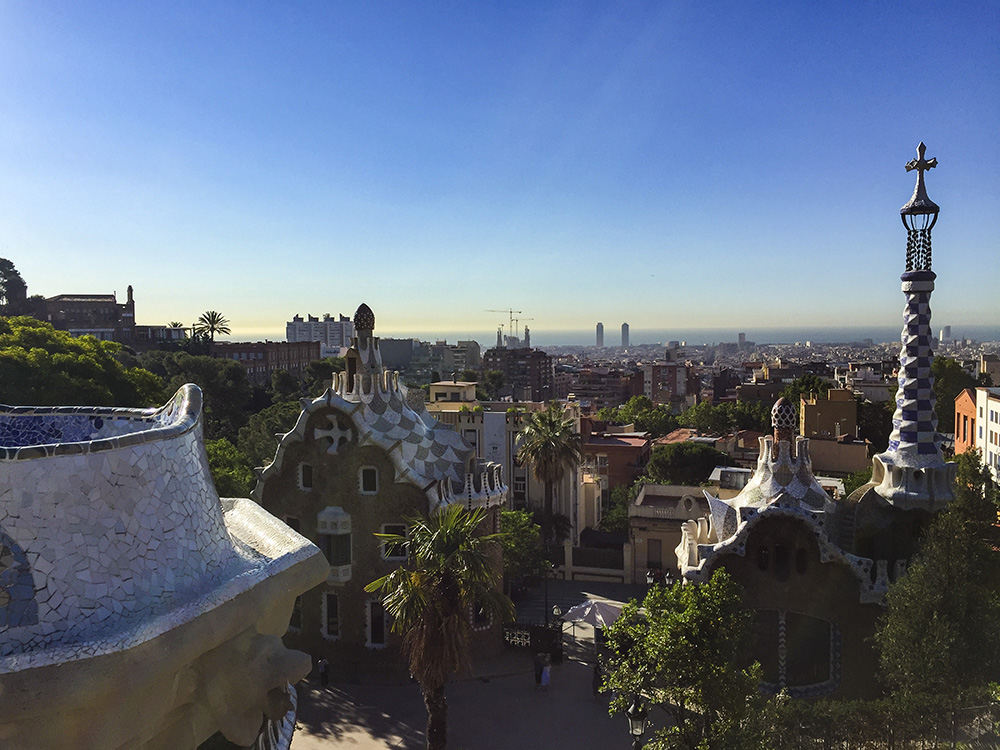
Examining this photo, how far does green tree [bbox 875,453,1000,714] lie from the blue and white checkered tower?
2.72 metres

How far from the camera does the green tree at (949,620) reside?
12844mm

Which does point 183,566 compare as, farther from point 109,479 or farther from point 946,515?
point 946,515

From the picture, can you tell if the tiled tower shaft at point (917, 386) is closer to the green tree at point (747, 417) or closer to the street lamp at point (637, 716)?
the street lamp at point (637, 716)

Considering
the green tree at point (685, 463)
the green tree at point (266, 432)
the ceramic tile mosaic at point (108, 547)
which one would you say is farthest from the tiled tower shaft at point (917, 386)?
the green tree at point (685, 463)

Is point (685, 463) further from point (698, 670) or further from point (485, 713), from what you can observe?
point (698, 670)

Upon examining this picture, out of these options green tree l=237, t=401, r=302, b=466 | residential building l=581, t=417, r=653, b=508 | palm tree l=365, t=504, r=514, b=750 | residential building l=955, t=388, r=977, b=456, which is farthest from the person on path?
residential building l=955, t=388, r=977, b=456

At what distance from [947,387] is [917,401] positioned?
49.9m

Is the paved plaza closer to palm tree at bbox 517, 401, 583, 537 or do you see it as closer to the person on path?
the person on path

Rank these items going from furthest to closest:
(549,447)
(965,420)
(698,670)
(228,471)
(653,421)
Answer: (653,421) → (965,420) → (549,447) → (228,471) → (698,670)

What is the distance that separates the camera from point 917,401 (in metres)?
18.1

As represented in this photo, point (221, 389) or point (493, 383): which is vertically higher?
point (221, 389)

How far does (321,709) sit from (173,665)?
16983mm

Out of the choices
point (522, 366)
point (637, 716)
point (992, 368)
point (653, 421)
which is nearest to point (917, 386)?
point (637, 716)

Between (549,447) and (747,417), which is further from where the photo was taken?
(747,417)
